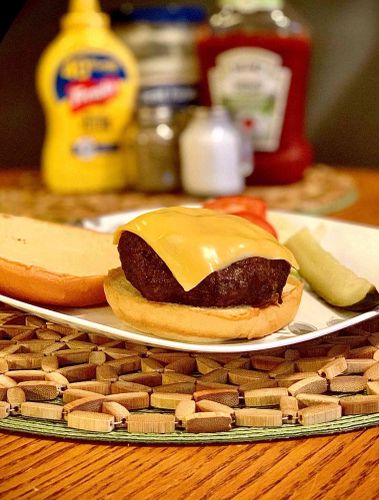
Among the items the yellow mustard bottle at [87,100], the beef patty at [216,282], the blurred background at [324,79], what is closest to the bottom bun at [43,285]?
the beef patty at [216,282]

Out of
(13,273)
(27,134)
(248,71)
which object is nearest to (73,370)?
(13,273)

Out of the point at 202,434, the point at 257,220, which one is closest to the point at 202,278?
the point at 202,434

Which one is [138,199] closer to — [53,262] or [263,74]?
[263,74]

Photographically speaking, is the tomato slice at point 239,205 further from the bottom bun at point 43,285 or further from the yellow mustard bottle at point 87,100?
the yellow mustard bottle at point 87,100

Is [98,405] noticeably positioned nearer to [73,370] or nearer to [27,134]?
[73,370]

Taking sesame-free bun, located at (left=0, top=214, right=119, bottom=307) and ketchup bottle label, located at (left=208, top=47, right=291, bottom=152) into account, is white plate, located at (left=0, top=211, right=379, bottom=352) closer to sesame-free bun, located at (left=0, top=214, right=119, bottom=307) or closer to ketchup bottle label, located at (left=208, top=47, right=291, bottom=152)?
sesame-free bun, located at (left=0, top=214, right=119, bottom=307)
